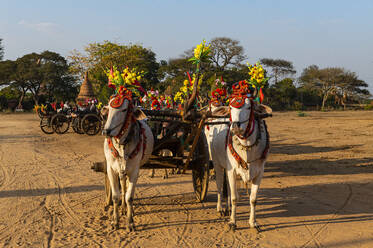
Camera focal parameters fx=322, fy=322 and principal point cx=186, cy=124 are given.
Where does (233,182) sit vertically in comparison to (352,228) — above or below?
above

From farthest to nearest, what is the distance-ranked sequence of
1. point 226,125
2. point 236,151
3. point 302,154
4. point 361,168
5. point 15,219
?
point 302,154 → point 361,168 → point 226,125 → point 15,219 → point 236,151

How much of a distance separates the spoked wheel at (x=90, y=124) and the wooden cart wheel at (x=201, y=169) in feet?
39.9

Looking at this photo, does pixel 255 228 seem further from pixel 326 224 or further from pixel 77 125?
pixel 77 125

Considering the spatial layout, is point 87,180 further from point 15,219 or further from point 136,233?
point 136,233

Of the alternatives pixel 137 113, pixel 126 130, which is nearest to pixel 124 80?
pixel 137 113

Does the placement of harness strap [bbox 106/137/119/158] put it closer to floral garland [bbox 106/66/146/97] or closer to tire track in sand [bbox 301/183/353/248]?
floral garland [bbox 106/66/146/97]

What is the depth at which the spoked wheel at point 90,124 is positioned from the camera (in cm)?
1773

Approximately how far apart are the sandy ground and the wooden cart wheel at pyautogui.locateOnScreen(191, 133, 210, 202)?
→ 0.90 ft

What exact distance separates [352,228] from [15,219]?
5829 millimetres

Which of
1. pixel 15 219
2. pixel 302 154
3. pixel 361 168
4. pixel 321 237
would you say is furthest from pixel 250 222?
pixel 302 154

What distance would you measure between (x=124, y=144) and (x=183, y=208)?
2178mm

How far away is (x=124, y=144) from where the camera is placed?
16.4ft

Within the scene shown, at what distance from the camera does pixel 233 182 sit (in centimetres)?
533

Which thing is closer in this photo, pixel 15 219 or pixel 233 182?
pixel 233 182
